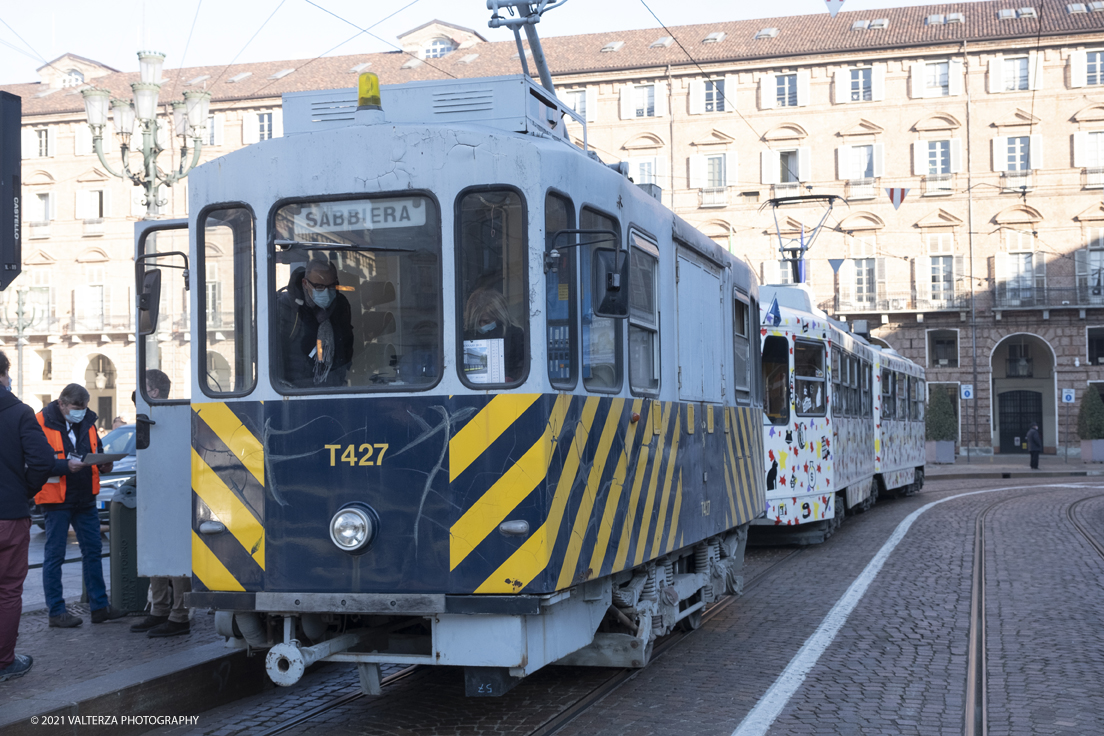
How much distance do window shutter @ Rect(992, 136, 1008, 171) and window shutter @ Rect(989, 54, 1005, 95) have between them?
1.94 metres

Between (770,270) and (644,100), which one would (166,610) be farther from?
(644,100)

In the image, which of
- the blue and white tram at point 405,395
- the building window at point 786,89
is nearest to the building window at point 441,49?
the building window at point 786,89

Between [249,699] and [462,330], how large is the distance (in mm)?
3021

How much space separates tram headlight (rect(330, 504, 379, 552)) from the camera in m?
5.57

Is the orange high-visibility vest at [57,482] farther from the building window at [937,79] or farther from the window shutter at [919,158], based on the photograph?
the building window at [937,79]

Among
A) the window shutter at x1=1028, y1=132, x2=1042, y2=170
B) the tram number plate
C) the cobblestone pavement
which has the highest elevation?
the window shutter at x1=1028, y1=132, x2=1042, y2=170

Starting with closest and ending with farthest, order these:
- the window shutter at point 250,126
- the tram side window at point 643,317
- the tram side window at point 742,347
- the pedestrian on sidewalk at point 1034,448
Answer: the tram side window at point 643,317 < the tram side window at point 742,347 < the pedestrian on sidewalk at point 1034,448 < the window shutter at point 250,126

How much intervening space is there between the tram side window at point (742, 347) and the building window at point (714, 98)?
139 feet

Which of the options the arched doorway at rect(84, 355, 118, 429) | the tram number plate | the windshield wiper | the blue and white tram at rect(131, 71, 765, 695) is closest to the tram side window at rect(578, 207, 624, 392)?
the blue and white tram at rect(131, 71, 765, 695)

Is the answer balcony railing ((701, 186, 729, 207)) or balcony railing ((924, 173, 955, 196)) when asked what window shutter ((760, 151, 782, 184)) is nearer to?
balcony railing ((701, 186, 729, 207))

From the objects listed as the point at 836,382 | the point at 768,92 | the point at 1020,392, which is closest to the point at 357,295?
the point at 836,382

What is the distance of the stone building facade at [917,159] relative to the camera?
4803cm

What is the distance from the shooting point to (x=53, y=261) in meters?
56.7

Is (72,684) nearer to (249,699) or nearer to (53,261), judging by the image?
(249,699)
